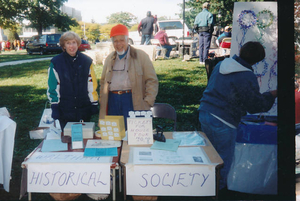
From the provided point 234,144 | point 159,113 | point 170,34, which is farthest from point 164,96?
point 170,34

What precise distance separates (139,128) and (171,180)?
1.85ft

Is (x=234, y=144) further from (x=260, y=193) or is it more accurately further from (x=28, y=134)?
(x=28, y=134)

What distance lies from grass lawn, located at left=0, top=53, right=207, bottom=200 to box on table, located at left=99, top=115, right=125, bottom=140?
97 centimetres

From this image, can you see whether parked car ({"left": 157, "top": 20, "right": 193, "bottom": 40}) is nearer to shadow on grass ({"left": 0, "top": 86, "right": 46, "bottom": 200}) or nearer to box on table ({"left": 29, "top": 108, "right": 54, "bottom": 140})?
shadow on grass ({"left": 0, "top": 86, "right": 46, "bottom": 200})

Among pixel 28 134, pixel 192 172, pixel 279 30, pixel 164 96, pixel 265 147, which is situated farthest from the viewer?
pixel 164 96

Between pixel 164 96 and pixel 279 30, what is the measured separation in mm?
4403

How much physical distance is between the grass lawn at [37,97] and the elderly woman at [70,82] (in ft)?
3.02

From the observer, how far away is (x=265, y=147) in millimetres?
2689

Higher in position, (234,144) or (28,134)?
(234,144)

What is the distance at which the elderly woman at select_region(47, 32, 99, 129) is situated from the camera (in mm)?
2936

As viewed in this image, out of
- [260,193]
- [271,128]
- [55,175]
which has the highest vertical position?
[271,128]

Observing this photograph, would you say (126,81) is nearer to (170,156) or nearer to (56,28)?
(170,156)

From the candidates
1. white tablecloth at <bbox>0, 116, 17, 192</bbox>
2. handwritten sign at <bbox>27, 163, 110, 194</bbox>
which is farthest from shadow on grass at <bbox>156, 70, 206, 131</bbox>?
white tablecloth at <bbox>0, 116, 17, 192</bbox>

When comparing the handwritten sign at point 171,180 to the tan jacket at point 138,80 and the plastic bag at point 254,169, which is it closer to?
the plastic bag at point 254,169
